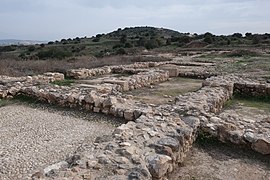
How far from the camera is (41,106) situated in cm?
703

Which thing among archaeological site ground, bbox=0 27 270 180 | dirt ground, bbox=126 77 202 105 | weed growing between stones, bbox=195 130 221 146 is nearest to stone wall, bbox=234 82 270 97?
archaeological site ground, bbox=0 27 270 180

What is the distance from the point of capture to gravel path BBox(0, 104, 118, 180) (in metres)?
4.02

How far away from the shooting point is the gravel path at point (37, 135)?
4.02 m

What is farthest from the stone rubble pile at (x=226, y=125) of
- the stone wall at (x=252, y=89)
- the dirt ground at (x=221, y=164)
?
the stone wall at (x=252, y=89)

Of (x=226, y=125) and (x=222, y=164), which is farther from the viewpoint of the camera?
(x=226, y=125)

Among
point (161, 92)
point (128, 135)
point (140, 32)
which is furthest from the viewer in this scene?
point (140, 32)

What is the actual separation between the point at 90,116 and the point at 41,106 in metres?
1.48

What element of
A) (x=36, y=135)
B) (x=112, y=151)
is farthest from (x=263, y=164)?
(x=36, y=135)

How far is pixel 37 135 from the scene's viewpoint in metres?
5.10

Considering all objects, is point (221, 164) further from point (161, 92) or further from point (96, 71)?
point (96, 71)

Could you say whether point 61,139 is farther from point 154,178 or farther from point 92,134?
point 154,178

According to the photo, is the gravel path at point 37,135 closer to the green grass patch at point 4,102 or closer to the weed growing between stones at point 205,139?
the green grass patch at point 4,102

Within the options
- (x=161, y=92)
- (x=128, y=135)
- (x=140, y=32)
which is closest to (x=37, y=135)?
(x=128, y=135)

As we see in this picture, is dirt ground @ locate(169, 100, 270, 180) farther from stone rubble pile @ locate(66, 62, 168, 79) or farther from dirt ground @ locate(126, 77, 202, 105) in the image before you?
stone rubble pile @ locate(66, 62, 168, 79)
